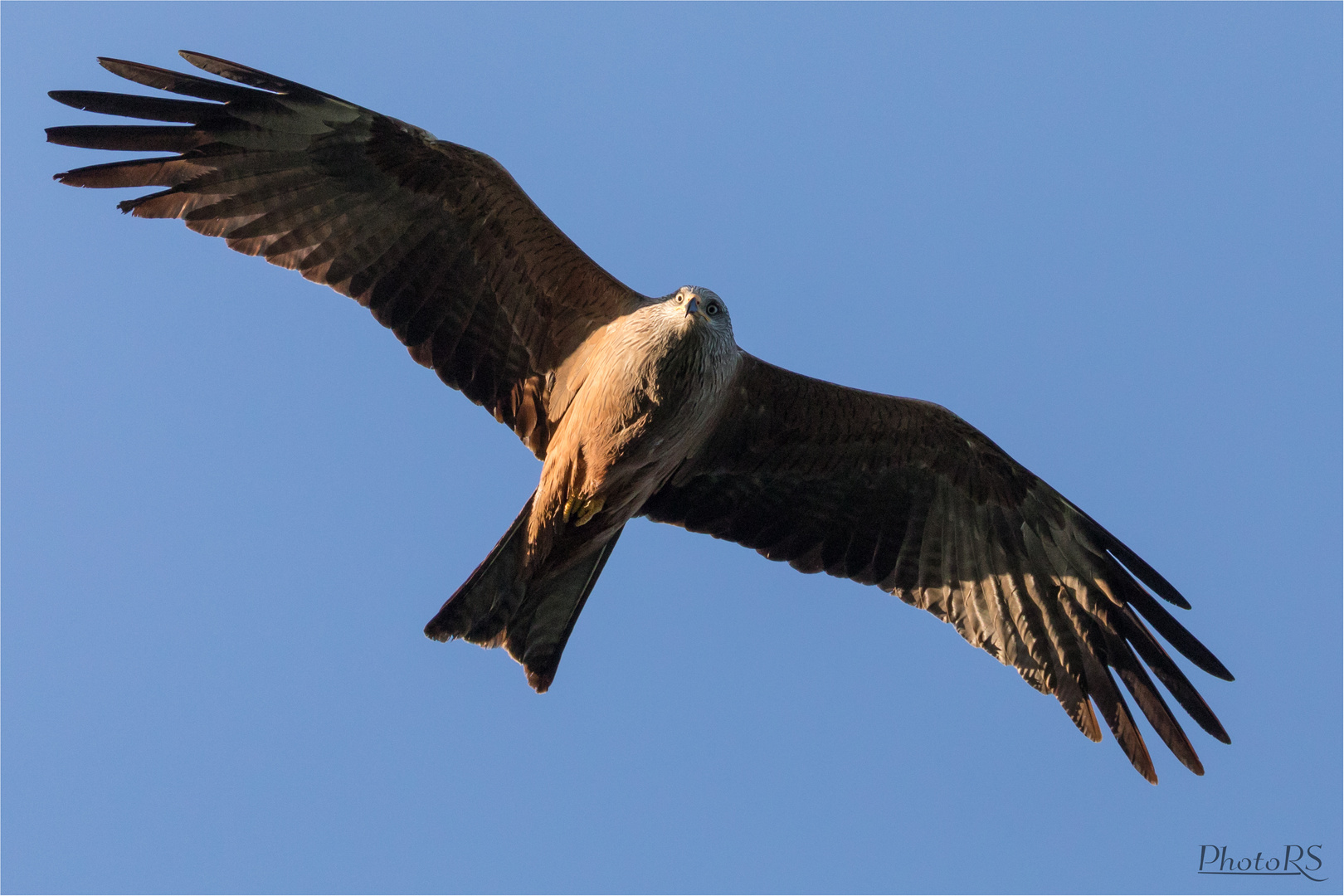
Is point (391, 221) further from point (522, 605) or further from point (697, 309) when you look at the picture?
point (522, 605)

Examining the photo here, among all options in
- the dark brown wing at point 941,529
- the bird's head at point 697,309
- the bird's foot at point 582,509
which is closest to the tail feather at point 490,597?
the bird's foot at point 582,509

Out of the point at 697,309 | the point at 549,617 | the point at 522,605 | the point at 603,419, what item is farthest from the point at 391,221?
the point at 549,617

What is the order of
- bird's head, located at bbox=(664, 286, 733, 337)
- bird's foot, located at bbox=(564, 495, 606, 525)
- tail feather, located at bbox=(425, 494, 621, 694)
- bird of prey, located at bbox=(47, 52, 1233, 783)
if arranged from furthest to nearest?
tail feather, located at bbox=(425, 494, 621, 694), bird's foot, located at bbox=(564, 495, 606, 525), bird of prey, located at bbox=(47, 52, 1233, 783), bird's head, located at bbox=(664, 286, 733, 337)

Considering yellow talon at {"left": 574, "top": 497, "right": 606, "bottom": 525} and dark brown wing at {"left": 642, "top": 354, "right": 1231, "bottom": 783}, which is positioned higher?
dark brown wing at {"left": 642, "top": 354, "right": 1231, "bottom": 783}

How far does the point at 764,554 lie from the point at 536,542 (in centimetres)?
175

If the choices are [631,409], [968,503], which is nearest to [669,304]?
[631,409]

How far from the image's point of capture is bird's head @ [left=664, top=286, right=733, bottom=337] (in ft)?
24.9

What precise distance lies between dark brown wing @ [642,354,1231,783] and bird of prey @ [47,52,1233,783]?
0.6 inches

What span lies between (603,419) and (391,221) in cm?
189

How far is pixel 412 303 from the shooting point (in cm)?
845

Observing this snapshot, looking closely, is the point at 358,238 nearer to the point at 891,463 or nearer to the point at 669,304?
the point at 669,304

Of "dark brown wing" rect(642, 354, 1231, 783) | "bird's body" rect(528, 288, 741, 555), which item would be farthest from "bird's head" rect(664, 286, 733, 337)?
"dark brown wing" rect(642, 354, 1231, 783)

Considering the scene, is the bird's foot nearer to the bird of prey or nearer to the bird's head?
the bird of prey

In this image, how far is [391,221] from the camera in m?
8.36
